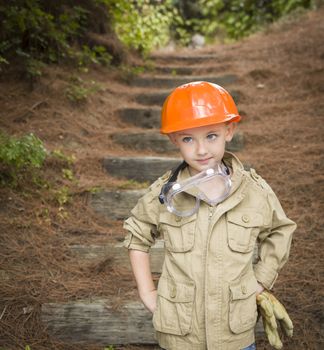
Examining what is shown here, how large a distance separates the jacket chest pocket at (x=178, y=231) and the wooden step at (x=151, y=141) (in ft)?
9.07

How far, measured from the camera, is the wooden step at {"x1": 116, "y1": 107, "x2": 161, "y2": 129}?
17.1ft

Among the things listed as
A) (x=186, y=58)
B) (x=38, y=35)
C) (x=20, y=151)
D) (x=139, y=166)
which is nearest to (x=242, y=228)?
(x=20, y=151)

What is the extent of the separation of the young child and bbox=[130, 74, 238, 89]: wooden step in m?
4.70

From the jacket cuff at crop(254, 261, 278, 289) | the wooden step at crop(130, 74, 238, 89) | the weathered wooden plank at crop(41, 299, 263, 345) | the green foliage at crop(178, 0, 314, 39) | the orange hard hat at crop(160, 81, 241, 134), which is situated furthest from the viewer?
the green foliage at crop(178, 0, 314, 39)

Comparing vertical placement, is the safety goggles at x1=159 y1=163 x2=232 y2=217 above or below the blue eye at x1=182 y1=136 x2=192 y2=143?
below

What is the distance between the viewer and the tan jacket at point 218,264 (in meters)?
1.62

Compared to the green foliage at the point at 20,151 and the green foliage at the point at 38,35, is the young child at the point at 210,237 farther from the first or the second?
the green foliage at the point at 38,35

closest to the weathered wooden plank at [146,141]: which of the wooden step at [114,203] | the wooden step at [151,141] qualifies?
the wooden step at [151,141]

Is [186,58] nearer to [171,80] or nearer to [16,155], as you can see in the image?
[171,80]

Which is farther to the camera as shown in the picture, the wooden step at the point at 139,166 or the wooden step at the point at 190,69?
the wooden step at the point at 190,69

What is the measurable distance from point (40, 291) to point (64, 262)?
0.31 metres

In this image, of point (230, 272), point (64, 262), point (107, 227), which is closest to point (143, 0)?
point (107, 227)

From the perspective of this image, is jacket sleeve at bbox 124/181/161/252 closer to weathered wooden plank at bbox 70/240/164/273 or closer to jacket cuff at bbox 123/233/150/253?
jacket cuff at bbox 123/233/150/253

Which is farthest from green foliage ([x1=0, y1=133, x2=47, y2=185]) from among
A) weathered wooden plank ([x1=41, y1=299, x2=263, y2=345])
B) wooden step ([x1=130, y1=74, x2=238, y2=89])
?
wooden step ([x1=130, y1=74, x2=238, y2=89])
